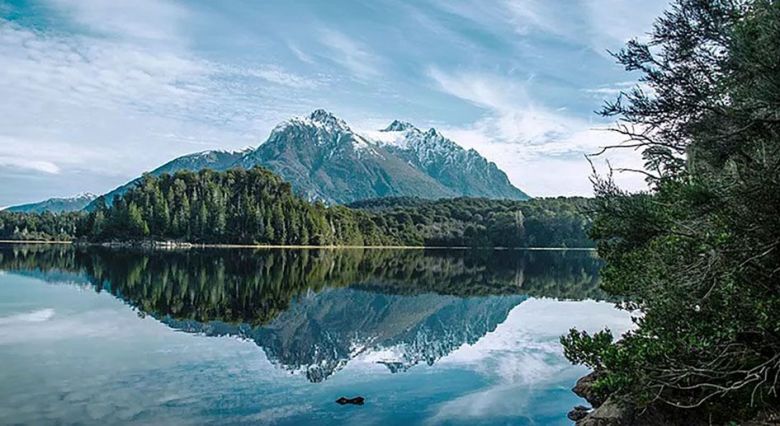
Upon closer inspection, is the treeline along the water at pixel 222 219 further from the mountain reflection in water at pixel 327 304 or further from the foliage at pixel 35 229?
the mountain reflection in water at pixel 327 304

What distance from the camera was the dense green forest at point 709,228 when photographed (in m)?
10.6

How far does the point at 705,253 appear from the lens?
12406 mm

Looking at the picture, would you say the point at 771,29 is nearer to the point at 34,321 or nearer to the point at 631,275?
the point at 631,275

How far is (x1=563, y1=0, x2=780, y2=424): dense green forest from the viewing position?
10.6 metres

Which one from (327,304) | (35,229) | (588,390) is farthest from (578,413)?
(35,229)

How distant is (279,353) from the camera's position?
88.0 feet

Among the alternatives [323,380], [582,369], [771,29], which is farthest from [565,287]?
[771,29]

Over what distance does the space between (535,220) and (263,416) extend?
620 feet

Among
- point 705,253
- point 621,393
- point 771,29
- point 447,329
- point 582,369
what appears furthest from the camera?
point 447,329

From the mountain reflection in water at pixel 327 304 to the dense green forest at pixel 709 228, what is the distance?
41.4 feet

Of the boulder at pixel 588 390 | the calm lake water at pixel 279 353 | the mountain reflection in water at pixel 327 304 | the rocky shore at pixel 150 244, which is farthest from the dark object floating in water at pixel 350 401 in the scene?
the rocky shore at pixel 150 244

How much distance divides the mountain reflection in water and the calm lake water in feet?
0.54

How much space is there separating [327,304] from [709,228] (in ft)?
115

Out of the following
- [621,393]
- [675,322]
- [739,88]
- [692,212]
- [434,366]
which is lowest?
[434,366]
